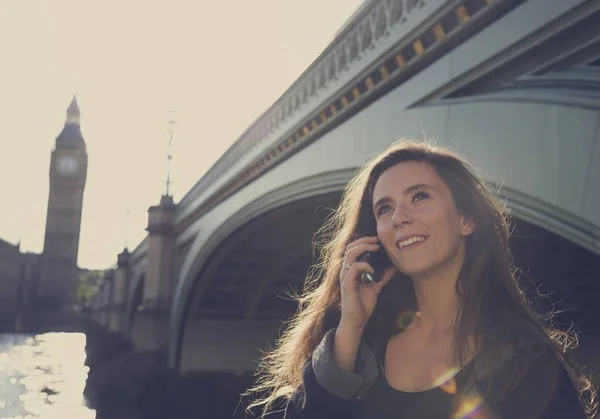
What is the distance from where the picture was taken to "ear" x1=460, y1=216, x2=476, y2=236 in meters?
1.96

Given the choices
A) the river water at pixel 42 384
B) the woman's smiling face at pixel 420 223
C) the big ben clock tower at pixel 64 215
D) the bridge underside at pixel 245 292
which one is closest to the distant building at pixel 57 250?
the big ben clock tower at pixel 64 215

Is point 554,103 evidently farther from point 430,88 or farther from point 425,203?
point 425,203

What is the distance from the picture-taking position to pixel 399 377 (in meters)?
1.84

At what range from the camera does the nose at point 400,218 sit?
6.32 feet

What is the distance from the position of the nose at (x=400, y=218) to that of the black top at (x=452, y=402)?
460 mm

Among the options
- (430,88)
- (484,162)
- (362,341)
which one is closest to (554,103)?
(484,162)

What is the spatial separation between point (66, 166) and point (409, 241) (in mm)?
120526

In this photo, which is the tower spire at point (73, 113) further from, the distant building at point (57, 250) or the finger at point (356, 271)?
the finger at point (356, 271)

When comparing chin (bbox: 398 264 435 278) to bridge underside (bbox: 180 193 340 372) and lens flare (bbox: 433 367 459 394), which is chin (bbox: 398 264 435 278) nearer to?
lens flare (bbox: 433 367 459 394)

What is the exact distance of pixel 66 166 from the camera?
11456cm

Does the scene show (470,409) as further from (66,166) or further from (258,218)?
(66,166)

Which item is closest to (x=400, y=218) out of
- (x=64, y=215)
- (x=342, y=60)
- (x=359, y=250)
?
(x=359, y=250)

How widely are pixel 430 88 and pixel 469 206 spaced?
5.24m

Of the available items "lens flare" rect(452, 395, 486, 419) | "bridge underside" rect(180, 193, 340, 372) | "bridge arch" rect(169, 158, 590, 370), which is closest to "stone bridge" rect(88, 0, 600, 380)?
"bridge arch" rect(169, 158, 590, 370)
